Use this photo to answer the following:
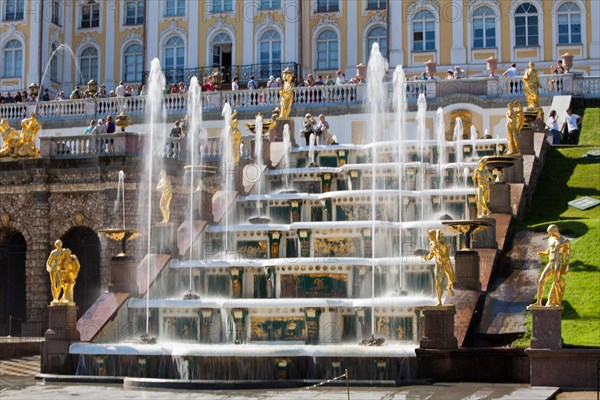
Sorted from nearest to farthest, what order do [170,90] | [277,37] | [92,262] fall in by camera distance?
1. [92,262]
2. [170,90]
3. [277,37]

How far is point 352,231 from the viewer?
3303 cm

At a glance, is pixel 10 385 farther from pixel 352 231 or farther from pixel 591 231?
pixel 591 231

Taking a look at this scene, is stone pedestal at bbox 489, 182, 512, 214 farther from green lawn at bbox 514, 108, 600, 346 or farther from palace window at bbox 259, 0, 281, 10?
palace window at bbox 259, 0, 281, 10

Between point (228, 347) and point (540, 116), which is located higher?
point (540, 116)

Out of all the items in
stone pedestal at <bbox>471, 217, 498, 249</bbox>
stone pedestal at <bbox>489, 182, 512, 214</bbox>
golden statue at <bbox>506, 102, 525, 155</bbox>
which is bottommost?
stone pedestal at <bbox>471, 217, 498, 249</bbox>

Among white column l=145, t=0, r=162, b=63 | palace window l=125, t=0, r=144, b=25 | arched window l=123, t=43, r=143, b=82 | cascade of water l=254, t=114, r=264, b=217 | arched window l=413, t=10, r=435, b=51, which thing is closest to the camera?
cascade of water l=254, t=114, r=264, b=217

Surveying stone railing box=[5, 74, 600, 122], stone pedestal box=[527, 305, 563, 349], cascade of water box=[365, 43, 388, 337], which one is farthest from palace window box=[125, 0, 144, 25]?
stone pedestal box=[527, 305, 563, 349]

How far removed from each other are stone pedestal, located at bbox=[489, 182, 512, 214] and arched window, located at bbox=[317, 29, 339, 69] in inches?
1425

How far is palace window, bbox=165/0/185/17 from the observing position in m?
72.2

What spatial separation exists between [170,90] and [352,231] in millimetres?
28336

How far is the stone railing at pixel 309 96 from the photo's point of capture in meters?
52.5

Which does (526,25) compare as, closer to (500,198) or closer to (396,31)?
(396,31)

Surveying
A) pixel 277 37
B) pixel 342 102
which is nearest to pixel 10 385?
pixel 342 102

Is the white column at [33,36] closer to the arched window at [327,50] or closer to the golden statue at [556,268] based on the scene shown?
the arched window at [327,50]
